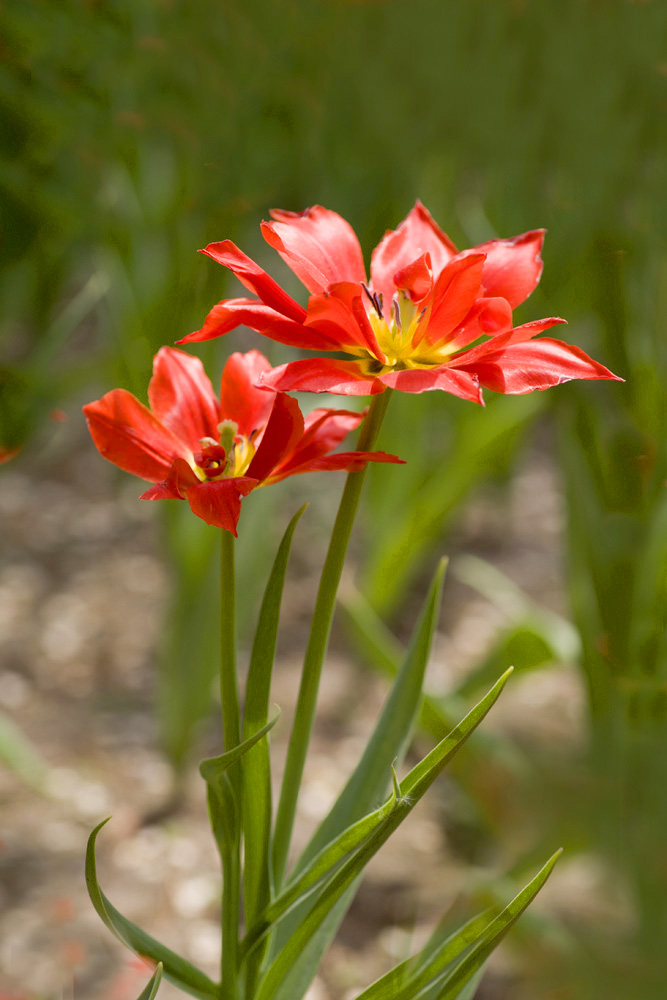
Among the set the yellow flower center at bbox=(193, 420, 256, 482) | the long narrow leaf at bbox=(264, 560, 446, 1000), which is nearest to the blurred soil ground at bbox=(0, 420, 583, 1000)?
the long narrow leaf at bbox=(264, 560, 446, 1000)

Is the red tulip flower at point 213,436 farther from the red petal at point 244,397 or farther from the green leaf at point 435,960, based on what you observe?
the green leaf at point 435,960

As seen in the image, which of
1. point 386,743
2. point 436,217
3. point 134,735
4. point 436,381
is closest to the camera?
point 436,381

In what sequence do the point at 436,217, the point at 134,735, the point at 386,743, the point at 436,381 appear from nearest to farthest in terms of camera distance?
1. the point at 436,381
2. the point at 386,743
3. the point at 134,735
4. the point at 436,217

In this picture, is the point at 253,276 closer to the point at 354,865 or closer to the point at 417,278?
the point at 417,278

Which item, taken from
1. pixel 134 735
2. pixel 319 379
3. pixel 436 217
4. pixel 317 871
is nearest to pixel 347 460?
pixel 319 379

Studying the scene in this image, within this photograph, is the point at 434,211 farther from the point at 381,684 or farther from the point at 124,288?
the point at 381,684

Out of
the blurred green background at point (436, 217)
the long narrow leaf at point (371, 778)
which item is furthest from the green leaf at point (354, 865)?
the blurred green background at point (436, 217)
